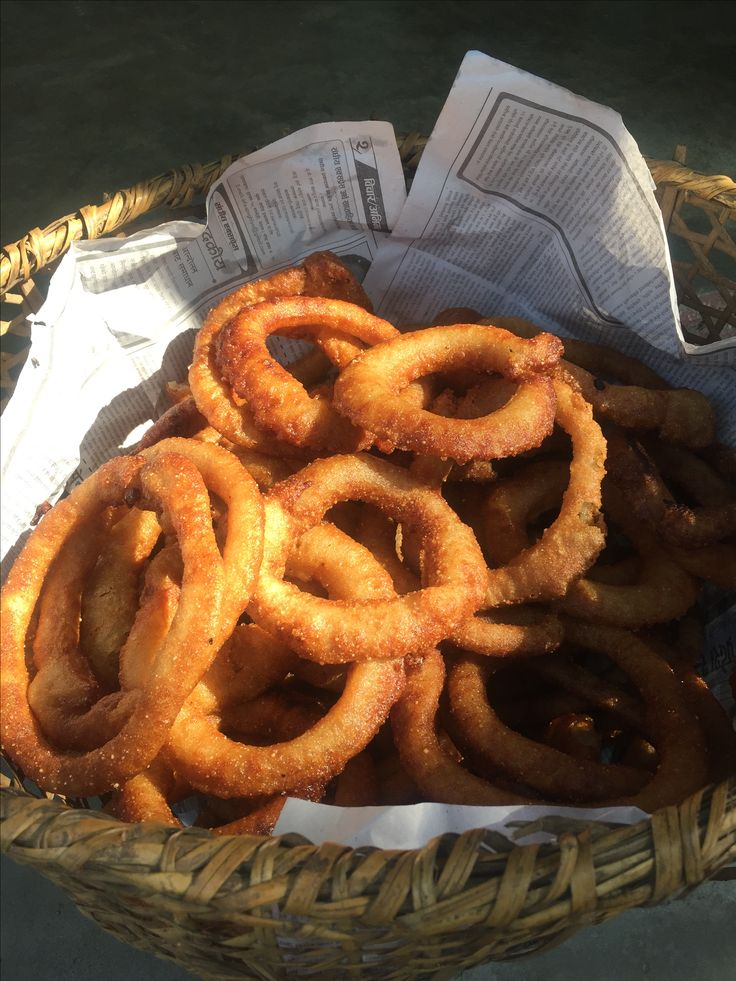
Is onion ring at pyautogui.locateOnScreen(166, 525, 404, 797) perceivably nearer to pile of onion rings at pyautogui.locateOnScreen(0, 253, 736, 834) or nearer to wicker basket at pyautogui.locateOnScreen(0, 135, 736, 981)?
pile of onion rings at pyautogui.locateOnScreen(0, 253, 736, 834)

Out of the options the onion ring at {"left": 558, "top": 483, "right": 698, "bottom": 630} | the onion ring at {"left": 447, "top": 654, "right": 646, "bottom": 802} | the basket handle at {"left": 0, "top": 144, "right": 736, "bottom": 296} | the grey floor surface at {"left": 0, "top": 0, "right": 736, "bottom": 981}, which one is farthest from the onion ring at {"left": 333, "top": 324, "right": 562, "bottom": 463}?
the grey floor surface at {"left": 0, "top": 0, "right": 736, "bottom": 981}

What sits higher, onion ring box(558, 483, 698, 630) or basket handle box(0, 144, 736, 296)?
basket handle box(0, 144, 736, 296)

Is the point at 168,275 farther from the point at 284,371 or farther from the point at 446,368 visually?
the point at 446,368

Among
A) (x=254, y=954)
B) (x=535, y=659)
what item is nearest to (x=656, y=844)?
(x=254, y=954)

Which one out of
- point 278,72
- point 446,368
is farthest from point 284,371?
point 278,72

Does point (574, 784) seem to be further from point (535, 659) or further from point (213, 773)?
point (213, 773)
